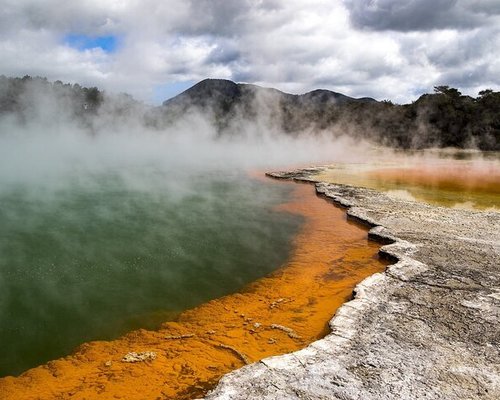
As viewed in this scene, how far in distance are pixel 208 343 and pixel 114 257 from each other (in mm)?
2507

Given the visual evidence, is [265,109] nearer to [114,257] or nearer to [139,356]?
[114,257]

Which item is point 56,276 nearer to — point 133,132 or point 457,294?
point 457,294

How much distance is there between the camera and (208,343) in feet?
12.0

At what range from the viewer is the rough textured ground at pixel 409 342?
262 cm

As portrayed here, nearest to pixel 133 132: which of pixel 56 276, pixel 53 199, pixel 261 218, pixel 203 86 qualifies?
pixel 53 199

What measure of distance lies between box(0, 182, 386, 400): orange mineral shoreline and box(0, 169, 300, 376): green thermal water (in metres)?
0.22

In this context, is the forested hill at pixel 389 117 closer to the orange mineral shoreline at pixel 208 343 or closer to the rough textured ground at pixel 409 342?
the rough textured ground at pixel 409 342

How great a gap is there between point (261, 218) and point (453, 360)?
5.34m

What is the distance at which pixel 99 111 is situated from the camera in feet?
113

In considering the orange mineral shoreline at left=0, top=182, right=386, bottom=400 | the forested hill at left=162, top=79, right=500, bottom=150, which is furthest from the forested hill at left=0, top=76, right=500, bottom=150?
the orange mineral shoreline at left=0, top=182, right=386, bottom=400

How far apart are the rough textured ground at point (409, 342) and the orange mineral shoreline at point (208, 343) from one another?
16.3 inches

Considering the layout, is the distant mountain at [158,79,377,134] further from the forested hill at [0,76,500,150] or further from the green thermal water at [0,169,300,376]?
the green thermal water at [0,169,300,376]

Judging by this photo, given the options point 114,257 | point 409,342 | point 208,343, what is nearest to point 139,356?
point 208,343

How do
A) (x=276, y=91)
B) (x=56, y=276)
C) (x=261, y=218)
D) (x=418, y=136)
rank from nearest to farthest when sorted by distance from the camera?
1. (x=56, y=276)
2. (x=261, y=218)
3. (x=418, y=136)
4. (x=276, y=91)
